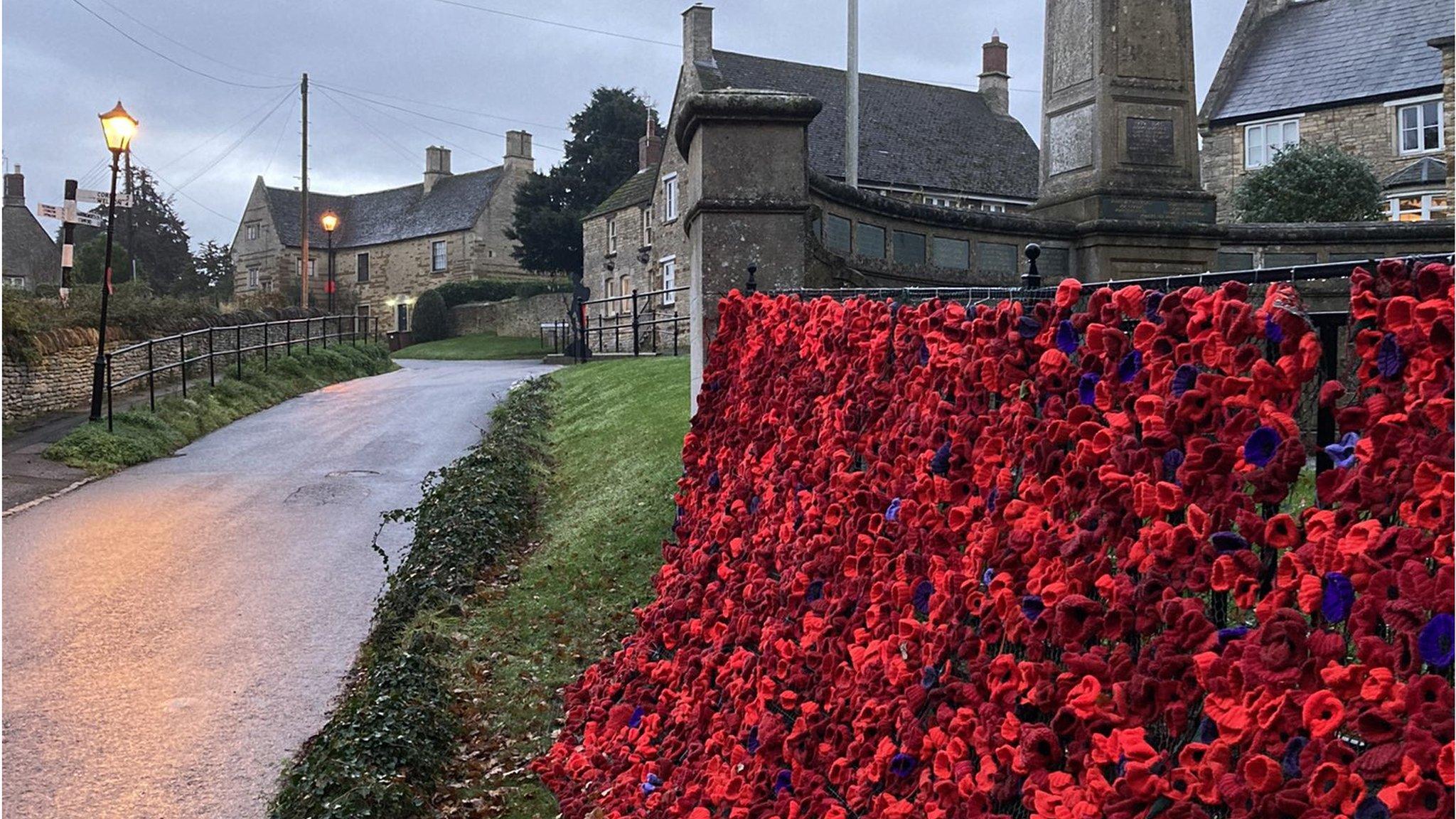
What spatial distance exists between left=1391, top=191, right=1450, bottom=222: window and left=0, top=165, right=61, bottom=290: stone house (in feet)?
199

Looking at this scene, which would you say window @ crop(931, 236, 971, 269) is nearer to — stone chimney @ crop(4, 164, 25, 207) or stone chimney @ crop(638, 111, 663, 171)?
stone chimney @ crop(638, 111, 663, 171)

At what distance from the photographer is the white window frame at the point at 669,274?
1491 inches

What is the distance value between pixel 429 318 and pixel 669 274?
1503 cm

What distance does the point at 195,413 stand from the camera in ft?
59.6

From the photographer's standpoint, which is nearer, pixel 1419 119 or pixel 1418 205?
pixel 1418 205

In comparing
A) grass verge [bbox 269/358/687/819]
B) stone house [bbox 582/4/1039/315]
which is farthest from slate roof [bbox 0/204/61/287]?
grass verge [bbox 269/358/687/819]

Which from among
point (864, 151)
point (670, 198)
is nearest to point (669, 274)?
point (670, 198)

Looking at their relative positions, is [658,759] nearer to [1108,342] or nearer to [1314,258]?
[1108,342]

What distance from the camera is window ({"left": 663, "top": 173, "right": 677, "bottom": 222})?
37750 millimetres

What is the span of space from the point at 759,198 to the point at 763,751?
444 cm

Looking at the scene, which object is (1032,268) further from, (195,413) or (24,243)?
(24,243)

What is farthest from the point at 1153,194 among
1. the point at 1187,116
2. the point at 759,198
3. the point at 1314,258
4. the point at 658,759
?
the point at 658,759

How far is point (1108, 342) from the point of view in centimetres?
306

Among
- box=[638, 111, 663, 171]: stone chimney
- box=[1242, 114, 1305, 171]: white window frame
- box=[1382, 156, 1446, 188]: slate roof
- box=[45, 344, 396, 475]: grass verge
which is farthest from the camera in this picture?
box=[638, 111, 663, 171]: stone chimney
